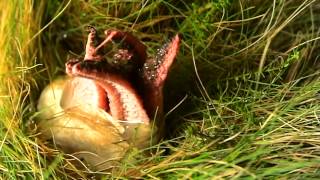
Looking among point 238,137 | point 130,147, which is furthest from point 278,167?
point 130,147

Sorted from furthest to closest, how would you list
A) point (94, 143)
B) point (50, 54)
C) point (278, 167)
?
point (50, 54), point (94, 143), point (278, 167)

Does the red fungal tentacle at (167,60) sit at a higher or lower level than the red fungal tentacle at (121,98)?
higher

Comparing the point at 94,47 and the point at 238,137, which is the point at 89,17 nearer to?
the point at 94,47

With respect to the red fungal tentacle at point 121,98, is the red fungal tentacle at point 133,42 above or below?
above

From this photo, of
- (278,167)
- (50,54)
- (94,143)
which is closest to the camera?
(278,167)

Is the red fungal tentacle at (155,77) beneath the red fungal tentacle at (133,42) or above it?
beneath

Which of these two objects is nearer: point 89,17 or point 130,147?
point 130,147

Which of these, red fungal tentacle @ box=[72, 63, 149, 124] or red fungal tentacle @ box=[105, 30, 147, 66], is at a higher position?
red fungal tentacle @ box=[105, 30, 147, 66]

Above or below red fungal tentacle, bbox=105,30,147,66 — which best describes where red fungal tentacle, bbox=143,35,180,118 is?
below
